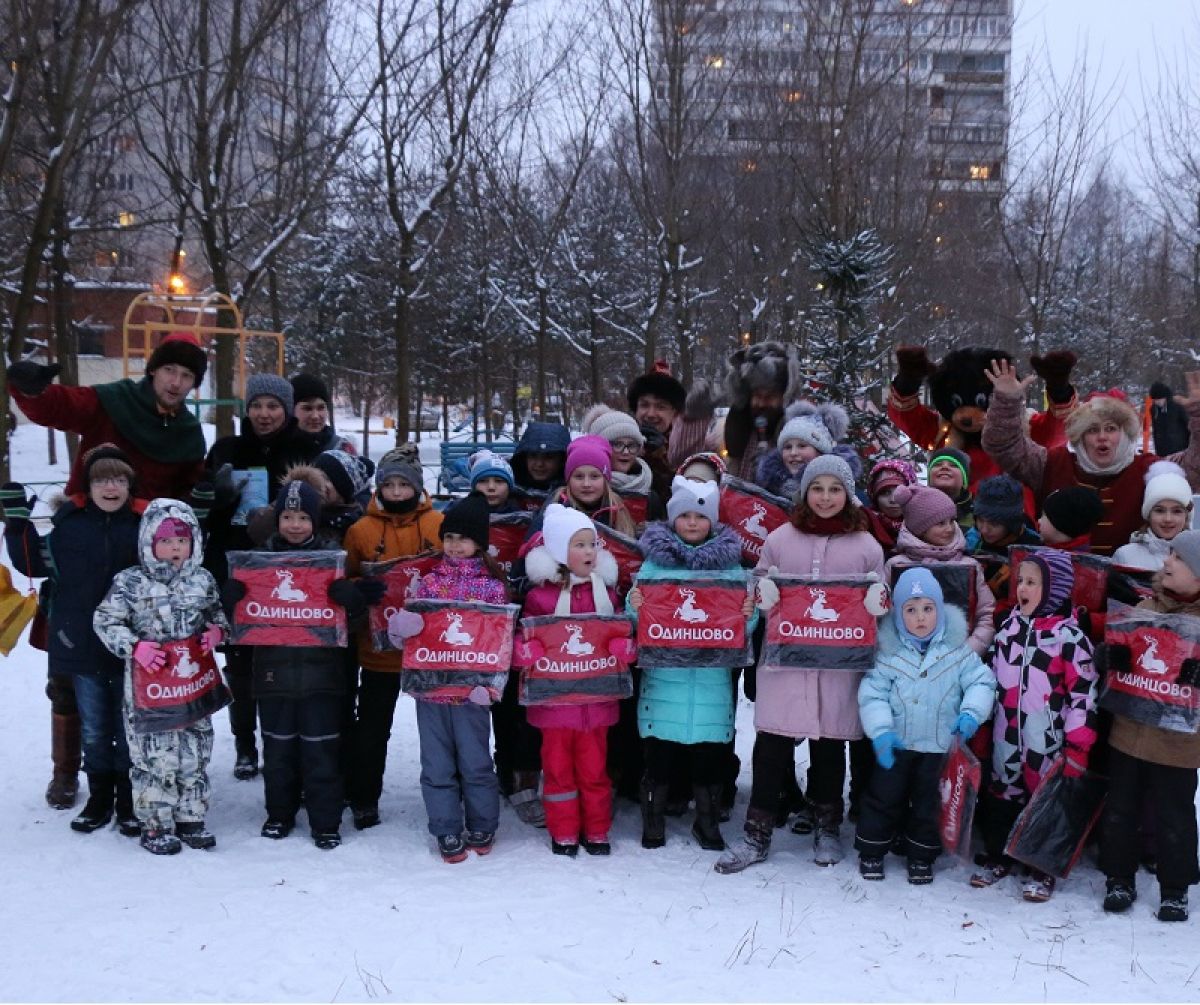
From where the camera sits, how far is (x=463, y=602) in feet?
16.0

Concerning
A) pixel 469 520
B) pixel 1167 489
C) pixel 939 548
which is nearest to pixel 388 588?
pixel 469 520

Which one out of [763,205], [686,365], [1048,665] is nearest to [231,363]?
[686,365]

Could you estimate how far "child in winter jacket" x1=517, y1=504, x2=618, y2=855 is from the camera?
4.98 m

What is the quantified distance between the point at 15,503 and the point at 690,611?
3.60 m

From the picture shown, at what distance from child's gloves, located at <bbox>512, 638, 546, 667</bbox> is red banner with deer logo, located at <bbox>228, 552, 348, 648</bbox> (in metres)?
0.89

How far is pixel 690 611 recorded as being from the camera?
486 cm

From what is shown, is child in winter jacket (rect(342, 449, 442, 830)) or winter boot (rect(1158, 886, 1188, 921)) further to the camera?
child in winter jacket (rect(342, 449, 442, 830))

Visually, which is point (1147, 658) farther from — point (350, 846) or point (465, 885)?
point (350, 846)

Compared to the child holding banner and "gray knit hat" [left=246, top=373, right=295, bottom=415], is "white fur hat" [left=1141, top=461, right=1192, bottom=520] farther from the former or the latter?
"gray knit hat" [left=246, top=373, right=295, bottom=415]

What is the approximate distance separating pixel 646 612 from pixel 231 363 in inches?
474

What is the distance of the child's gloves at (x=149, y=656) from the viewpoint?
4.84 m

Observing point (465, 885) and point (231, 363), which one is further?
point (231, 363)

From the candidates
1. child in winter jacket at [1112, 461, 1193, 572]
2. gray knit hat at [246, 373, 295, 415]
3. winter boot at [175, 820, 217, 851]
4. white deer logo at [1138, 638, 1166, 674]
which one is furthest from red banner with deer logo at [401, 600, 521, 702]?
child in winter jacket at [1112, 461, 1193, 572]

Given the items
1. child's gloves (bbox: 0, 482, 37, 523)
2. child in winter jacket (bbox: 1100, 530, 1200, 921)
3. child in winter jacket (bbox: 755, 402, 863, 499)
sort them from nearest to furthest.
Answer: child in winter jacket (bbox: 1100, 530, 1200, 921), child's gloves (bbox: 0, 482, 37, 523), child in winter jacket (bbox: 755, 402, 863, 499)
